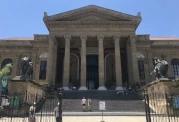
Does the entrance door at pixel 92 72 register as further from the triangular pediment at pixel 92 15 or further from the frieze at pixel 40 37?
the frieze at pixel 40 37

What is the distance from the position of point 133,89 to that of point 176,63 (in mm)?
13501

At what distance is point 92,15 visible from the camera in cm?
3244

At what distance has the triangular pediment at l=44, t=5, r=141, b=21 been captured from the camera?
31828mm

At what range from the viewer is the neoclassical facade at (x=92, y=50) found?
3041 centimetres

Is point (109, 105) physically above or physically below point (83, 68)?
below

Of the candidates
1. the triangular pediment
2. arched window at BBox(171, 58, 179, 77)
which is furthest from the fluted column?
arched window at BBox(171, 58, 179, 77)

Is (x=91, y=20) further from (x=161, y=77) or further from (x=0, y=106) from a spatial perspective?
(x=0, y=106)

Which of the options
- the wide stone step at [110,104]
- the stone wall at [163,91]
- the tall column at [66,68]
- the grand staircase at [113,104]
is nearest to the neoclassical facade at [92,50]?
the tall column at [66,68]

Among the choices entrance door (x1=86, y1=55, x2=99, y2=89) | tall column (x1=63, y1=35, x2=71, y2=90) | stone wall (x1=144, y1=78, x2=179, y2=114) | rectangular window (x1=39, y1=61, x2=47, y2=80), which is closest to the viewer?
stone wall (x1=144, y1=78, x2=179, y2=114)

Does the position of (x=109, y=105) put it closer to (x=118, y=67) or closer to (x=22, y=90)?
(x=22, y=90)

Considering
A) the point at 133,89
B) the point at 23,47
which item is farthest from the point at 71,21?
the point at 133,89

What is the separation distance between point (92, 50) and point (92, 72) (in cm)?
379

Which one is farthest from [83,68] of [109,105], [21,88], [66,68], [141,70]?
[21,88]

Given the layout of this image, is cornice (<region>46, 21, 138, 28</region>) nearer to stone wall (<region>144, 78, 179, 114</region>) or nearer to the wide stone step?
the wide stone step
